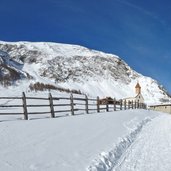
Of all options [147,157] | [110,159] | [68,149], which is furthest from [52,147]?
[147,157]

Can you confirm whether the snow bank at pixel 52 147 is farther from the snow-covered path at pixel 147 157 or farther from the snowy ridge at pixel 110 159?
the snow-covered path at pixel 147 157

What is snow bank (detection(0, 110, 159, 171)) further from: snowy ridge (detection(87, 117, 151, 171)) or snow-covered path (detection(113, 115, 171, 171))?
snow-covered path (detection(113, 115, 171, 171))

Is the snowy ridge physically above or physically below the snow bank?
below

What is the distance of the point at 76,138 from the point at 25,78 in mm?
183267

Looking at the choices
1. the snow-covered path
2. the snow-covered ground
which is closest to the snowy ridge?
the snow-covered ground

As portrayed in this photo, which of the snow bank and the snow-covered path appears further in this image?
the snow-covered path

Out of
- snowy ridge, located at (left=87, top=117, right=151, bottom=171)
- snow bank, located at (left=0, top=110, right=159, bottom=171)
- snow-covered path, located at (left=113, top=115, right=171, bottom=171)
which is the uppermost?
snow bank, located at (left=0, top=110, right=159, bottom=171)

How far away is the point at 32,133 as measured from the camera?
37.4 feet

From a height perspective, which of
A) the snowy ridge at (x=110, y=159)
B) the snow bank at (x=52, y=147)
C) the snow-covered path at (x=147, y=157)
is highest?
the snow bank at (x=52, y=147)

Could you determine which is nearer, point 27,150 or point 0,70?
point 27,150

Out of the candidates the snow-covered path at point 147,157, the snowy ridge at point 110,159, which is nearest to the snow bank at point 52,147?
the snowy ridge at point 110,159

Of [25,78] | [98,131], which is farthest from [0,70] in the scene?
[98,131]

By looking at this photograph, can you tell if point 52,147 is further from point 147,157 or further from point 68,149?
point 147,157

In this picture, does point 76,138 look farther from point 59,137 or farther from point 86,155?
point 86,155
